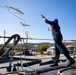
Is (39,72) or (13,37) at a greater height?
(13,37)

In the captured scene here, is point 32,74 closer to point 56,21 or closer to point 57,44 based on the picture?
point 57,44

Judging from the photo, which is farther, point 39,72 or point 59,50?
point 59,50

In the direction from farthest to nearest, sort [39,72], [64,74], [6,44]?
1. [39,72]
2. [64,74]
3. [6,44]

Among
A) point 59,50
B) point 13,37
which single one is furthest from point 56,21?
point 13,37

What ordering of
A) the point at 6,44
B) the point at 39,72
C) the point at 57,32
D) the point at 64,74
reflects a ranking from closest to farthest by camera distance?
the point at 6,44, the point at 64,74, the point at 39,72, the point at 57,32

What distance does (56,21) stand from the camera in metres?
6.54

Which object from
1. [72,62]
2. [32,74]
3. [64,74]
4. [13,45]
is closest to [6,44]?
[13,45]

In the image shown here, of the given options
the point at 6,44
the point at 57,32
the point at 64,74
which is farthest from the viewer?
the point at 57,32

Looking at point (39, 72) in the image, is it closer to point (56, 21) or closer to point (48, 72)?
point (48, 72)

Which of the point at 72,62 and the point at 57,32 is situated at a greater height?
the point at 57,32

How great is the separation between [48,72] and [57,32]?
4.76ft

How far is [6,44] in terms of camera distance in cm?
429

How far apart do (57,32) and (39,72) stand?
1.57 m

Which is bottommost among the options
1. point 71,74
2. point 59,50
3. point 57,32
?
point 71,74
